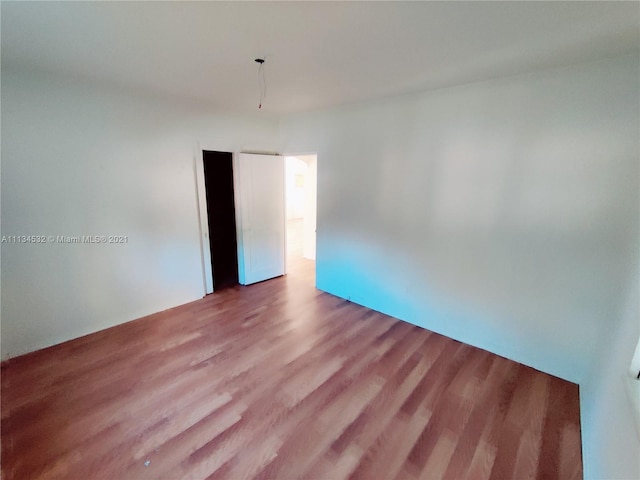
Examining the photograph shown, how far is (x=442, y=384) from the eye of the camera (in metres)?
2.35

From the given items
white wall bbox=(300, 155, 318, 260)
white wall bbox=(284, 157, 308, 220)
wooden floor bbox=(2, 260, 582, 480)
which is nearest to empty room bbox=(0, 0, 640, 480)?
wooden floor bbox=(2, 260, 582, 480)

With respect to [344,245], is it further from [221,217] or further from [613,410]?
[613,410]

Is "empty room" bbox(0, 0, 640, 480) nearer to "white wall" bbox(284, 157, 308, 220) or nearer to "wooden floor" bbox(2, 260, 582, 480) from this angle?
"wooden floor" bbox(2, 260, 582, 480)

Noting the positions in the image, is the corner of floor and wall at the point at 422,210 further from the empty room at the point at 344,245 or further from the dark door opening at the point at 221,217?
the dark door opening at the point at 221,217

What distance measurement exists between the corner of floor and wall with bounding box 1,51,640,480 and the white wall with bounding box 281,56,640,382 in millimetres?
13

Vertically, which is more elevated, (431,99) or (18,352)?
(431,99)

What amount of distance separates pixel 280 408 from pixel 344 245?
7.31 feet

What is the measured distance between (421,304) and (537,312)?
1.07m

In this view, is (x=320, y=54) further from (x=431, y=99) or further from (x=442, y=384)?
(x=442, y=384)

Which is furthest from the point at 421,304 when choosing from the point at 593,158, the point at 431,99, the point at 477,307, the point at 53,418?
the point at 53,418

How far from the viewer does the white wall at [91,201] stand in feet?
8.02

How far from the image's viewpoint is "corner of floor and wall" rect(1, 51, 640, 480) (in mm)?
2033

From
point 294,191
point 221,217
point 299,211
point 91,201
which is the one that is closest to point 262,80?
point 91,201

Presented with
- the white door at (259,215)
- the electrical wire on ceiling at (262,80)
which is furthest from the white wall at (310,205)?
the electrical wire on ceiling at (262,80)
